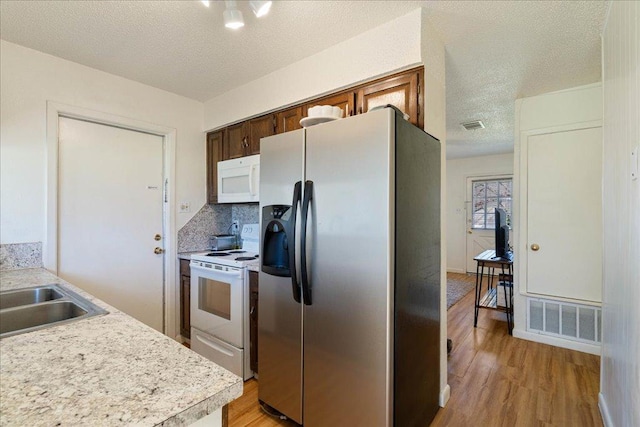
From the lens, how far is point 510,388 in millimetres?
2172

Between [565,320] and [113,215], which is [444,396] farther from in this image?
[113,215]

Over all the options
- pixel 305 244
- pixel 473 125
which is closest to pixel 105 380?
pixel 305 244

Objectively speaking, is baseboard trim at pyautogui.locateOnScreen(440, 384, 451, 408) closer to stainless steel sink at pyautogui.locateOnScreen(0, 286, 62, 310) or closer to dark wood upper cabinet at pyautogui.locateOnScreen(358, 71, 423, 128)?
dark wood upper cabinet at pyautogui.locateOnScreen(358, 71, 423, 128)


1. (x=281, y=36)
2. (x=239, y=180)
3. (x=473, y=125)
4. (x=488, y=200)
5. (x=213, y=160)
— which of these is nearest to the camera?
(x=281, y=36)

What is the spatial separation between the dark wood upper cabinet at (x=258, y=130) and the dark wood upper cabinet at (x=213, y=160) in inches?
18.7

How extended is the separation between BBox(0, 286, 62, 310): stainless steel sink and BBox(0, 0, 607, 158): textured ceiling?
156 cm

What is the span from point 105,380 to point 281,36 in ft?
6.58

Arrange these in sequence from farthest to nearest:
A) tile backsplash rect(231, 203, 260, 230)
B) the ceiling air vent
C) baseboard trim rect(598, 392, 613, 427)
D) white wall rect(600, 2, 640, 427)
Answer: the ceiling air vent → tile backsplash rect(231, 203, 260, 230) → baseboard trim rect(598, 392, 613, 427) → white wall rect(600, 2, 640, 427)

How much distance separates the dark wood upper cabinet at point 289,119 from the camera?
2.34m

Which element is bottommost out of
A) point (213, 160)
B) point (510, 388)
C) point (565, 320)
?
point (510, 388)

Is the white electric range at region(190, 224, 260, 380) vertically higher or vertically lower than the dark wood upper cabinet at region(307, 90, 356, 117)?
lower

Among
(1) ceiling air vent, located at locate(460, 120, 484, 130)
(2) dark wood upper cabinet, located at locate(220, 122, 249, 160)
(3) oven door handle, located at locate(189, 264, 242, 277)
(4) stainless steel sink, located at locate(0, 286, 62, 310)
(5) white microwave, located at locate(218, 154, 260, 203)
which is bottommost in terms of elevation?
(3) oven door handle, located at locate(189, 264, 242, 277)

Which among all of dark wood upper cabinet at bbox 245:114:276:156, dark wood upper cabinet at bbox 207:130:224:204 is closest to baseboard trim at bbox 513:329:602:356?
dark wood upper cabinet at bbox 245:114:276:156

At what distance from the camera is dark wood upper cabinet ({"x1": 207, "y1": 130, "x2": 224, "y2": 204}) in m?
3.05
